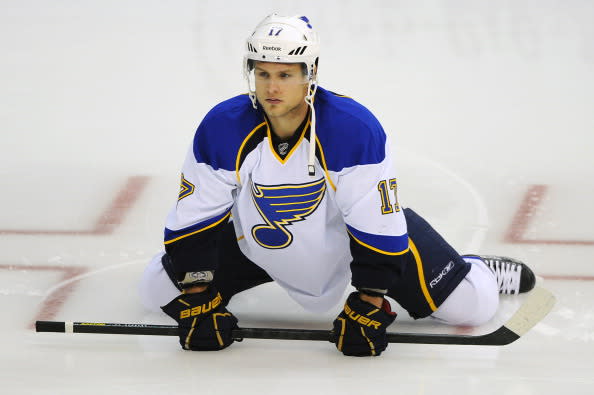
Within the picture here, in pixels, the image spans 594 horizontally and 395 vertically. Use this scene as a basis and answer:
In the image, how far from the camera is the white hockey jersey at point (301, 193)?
3021mm

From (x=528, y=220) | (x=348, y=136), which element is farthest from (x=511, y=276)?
(x=348, y=136)

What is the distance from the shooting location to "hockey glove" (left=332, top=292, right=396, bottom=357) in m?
3.12

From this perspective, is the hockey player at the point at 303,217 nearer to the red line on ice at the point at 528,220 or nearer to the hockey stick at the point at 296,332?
the hockey stick at the point at 296,332

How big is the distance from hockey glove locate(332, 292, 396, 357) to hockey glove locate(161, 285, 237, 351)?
12.7 inches

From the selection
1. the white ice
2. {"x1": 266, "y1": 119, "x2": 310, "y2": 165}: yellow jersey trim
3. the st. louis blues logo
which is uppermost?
{"x1": 266, "y1": 119, "x2": 310, "y2": 165}: yellow jersey trim

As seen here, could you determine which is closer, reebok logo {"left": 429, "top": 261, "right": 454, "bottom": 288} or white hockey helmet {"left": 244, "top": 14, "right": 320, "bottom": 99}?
white hockey helmet {"left": 244, "top": 14, "right": 320, "bottom": 99}

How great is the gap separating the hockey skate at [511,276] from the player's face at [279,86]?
3.31 ft

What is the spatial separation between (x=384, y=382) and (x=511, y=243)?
1.18 m

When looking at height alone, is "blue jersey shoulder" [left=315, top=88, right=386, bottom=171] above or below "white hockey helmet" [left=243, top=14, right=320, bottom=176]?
below

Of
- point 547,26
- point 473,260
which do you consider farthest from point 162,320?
point 547,26

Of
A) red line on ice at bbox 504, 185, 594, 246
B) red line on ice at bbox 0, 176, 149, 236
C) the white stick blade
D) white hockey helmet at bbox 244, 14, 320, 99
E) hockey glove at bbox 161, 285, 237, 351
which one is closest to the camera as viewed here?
white hockey helmet at bbox 244, 14, 320, 99

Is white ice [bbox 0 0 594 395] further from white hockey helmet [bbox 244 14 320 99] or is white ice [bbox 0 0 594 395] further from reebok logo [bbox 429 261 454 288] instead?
white hockey helmet [bbox 244 14 320 99]

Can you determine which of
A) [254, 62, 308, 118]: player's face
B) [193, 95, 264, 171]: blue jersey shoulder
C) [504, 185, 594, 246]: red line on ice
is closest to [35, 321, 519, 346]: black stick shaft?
[193, 95, 264, 171]: blue jersey shoulder

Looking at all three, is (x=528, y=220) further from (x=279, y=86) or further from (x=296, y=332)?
(x=279, y=86)
